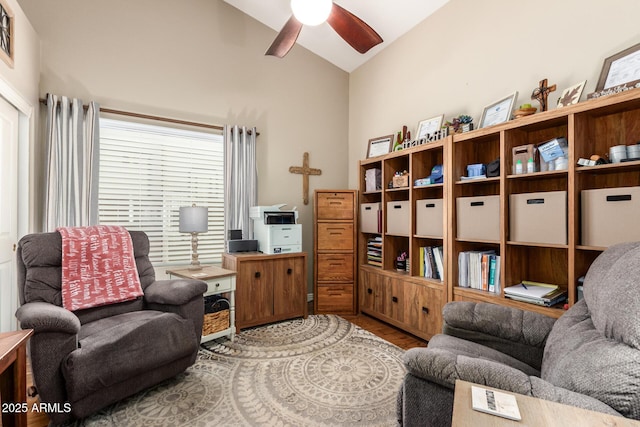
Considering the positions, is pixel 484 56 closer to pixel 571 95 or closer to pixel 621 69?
pixel 571 95

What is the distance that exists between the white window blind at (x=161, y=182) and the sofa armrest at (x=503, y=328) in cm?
248

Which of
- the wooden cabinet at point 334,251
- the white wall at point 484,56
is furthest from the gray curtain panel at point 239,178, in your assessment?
the white wall at point 484,56

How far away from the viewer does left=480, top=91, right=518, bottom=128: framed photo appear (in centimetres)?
230

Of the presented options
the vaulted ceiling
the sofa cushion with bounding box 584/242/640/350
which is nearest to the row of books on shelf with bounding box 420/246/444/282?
the sofa cushion with bounding box 584/242/640/350

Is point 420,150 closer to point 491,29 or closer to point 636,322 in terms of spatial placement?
point 491,29

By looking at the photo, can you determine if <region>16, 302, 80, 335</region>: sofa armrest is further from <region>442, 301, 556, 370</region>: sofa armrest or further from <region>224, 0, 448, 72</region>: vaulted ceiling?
<region>224, 0, 448, 72</region>: vaulted ceiling

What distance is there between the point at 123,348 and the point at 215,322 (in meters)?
0.97

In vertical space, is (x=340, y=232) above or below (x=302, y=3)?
below

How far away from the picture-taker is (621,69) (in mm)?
1776

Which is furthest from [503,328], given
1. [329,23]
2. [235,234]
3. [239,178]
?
[239,178]

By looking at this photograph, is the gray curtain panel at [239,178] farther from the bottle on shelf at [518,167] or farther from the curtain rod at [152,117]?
the bottle on shelf at [518,167]

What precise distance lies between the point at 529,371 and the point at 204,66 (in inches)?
140

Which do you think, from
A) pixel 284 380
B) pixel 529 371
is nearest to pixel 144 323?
pixel 284 380

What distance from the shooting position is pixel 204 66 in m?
3.23
